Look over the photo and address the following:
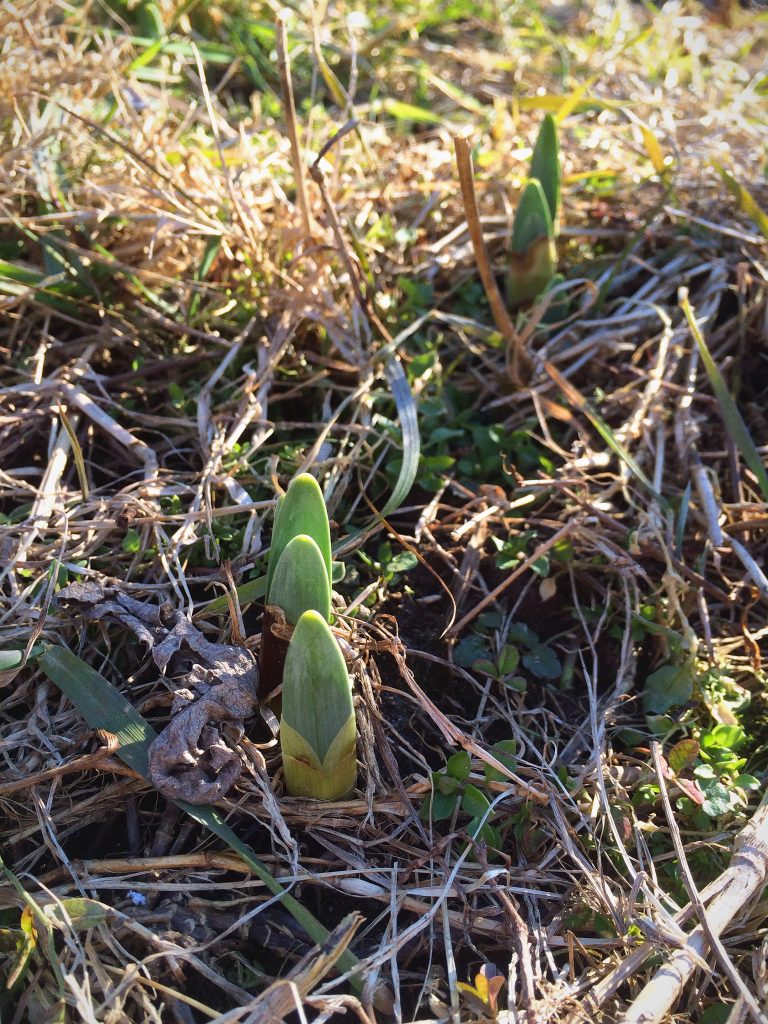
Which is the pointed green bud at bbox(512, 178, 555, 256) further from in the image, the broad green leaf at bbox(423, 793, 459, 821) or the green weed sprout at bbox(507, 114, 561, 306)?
the broad green leaf at bbox(423, 793, 459, 821)

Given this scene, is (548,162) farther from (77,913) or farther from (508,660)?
(77,913)

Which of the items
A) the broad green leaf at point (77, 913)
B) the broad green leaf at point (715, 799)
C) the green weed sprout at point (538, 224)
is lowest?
the broad green leaf at point (715, 799)

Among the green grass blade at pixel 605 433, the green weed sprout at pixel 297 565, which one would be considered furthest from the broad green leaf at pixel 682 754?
the green weed sprout at pixel 297 565

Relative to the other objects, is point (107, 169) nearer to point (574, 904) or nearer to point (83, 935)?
point (83, 935)

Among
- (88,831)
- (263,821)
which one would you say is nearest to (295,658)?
(263,821)

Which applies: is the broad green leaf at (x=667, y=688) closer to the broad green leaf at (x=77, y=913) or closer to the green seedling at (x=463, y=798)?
the green seedling at (x=463, y=798)

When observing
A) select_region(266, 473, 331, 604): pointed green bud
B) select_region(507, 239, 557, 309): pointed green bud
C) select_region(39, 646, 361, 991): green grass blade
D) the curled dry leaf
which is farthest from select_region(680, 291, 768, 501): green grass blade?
select_region(39, 646, 361, 991): green grass blade
